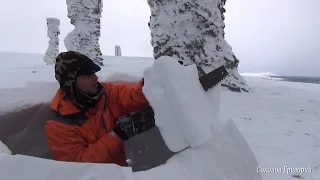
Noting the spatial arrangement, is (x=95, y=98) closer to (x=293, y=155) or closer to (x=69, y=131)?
(x=69, y=131)

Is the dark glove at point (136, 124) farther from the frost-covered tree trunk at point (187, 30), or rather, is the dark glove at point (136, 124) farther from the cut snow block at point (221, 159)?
the frost-covered tree trunk at point (187, 30)

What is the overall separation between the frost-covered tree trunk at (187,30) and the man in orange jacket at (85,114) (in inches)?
103

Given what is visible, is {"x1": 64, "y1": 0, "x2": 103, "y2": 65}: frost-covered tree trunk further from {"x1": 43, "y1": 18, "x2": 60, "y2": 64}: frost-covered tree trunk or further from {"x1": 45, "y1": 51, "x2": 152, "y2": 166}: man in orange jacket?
{"x1": 45, "y1": 51, "x2": 152, "y2": 166}: man in orange jacket

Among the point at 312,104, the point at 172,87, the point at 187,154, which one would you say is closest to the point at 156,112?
the point at 172,87

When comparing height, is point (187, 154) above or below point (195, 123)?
below

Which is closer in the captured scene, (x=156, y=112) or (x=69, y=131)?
(x=156, y=112)

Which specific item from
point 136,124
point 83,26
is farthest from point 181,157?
point 83,26

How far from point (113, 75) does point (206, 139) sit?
83.6 inches

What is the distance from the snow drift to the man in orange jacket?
380 millimetres

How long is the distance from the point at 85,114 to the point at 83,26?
980 centimetres

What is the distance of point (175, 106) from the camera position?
1672 millimetres

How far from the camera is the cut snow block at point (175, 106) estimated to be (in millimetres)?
1664

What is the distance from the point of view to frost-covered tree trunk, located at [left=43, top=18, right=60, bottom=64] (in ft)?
54.9

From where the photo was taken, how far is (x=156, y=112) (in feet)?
5.63
